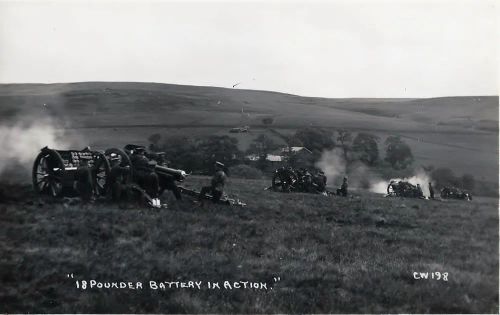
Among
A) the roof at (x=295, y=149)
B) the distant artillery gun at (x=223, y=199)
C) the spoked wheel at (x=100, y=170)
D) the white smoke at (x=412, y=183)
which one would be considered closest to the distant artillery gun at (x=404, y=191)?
the white smoke at (x=412, y=183)

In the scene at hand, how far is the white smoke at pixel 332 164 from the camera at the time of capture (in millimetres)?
14648

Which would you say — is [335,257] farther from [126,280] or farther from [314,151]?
[314,151]

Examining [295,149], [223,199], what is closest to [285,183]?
[295,149]

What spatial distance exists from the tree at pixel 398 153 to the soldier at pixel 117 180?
7.78m

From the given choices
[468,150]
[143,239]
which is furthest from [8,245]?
[468,150]

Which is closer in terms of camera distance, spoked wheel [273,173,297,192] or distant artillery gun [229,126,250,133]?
distant artillery gun [229,126,250,133]

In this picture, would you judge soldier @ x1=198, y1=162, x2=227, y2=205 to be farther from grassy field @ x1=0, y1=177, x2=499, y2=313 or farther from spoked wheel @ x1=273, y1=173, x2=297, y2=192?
spoked wheel @ x1=273, y1=173, x2=297, y2=192

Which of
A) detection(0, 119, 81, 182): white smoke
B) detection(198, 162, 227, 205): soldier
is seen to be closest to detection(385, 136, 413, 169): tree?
detection(198, 162, 227, 205): soldier

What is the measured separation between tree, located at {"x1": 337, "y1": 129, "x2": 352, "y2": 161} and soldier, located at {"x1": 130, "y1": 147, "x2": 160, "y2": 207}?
5.76 meters

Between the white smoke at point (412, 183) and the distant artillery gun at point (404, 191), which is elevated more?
the white smoke at point (412, 183)

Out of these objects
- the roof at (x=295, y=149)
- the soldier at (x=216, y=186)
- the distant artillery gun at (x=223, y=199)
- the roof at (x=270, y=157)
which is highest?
the roof at (x=295, y=149)

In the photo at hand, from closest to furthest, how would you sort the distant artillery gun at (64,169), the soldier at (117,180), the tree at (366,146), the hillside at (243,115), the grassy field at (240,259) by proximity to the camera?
the grassy field at (240,259), the soldier at (117,180), the hillside at (243,115), the distant artillery gun at (64,169), the tree at (366,146)

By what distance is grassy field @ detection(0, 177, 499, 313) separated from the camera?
847 centimetres

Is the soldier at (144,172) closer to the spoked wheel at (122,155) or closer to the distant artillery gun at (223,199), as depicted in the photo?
the spoked wheel at (122,155)
